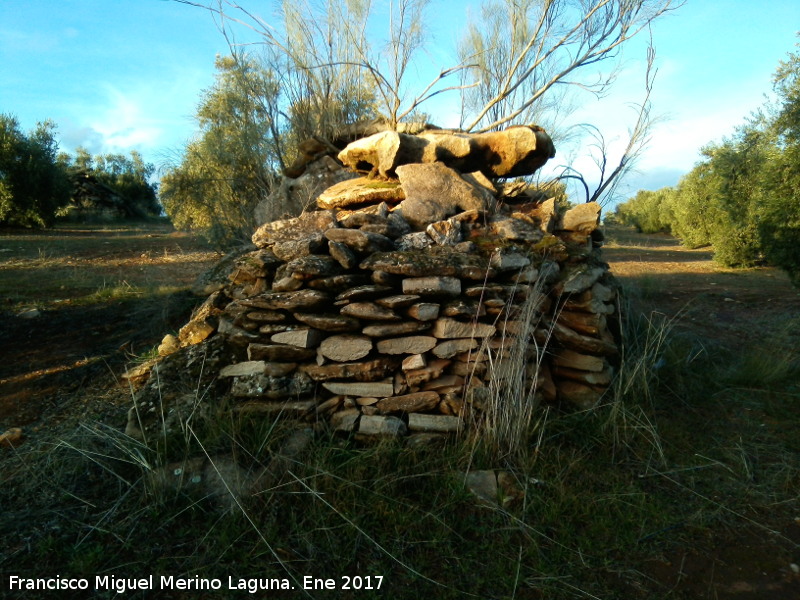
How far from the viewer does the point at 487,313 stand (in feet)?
10.3

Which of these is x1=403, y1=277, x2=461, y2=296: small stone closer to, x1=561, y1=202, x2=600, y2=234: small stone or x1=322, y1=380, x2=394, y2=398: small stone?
x1=322, y1=380, x2=394, y2=398: small stone

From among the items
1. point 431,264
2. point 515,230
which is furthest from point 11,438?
point 515,230

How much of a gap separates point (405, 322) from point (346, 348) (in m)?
0.41

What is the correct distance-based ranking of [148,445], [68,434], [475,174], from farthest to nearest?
[475,174] < [68,434] < [148,445]

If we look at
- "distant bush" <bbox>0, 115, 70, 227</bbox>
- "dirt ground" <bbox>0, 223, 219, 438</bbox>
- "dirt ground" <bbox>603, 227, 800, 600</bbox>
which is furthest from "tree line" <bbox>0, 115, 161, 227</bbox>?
"dirt ground" <bbox>603, 227, 800, 600</bbox>

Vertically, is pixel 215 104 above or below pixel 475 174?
above

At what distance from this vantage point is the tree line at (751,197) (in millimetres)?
6445

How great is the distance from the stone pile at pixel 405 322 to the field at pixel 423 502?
0.25 m

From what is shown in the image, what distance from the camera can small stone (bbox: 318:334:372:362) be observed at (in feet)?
9.89

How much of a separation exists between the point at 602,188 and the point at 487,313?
297 cm

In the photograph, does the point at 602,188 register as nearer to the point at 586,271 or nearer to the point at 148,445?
the point at 586,271

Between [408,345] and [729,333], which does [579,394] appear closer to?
[408,345]

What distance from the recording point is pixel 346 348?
3.03 meters

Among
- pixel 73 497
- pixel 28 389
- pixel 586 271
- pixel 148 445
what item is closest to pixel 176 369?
pixel 148 445
